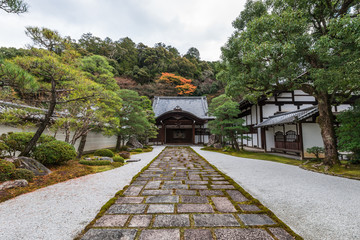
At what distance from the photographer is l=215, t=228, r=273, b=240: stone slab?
1807mm

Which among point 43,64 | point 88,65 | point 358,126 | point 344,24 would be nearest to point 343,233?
point 344,24

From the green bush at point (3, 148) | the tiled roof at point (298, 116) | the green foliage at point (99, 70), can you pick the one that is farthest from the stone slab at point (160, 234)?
the tiled roof at point (298, 116)

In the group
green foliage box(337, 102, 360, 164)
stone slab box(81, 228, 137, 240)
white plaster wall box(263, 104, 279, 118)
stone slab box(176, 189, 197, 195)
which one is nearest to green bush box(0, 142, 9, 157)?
stone slab box(81, 228, 137, 240)

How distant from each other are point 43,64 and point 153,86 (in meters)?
24.6

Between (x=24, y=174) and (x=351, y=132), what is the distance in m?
9.86

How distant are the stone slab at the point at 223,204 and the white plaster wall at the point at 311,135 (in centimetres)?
803

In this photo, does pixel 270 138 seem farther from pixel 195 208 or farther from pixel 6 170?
pixel 6 170

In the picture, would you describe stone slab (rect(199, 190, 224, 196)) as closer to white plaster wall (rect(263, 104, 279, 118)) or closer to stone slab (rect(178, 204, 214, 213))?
stone slab (rect(178, 204, 214, 213))

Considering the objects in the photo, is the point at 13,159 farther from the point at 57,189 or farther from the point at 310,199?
the point at 310,199

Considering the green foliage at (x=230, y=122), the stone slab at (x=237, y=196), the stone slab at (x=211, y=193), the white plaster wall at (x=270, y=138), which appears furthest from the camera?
the white plaster wall at (x=270, y=138)

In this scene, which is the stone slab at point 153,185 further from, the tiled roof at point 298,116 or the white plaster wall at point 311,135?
the white plaster wall at point 311,135

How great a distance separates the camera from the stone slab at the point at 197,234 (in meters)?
1.79

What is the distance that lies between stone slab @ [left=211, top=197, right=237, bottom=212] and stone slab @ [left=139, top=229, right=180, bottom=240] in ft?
2.95

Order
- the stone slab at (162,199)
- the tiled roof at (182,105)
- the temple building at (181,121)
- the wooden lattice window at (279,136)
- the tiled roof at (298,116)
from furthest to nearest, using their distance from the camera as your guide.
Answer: the tiled roof at (182,105) → the temple building at (181,121) → the wooden lattice window at (279,136) → the tiled roof at (298,116) → the stone slab at (162,199)
